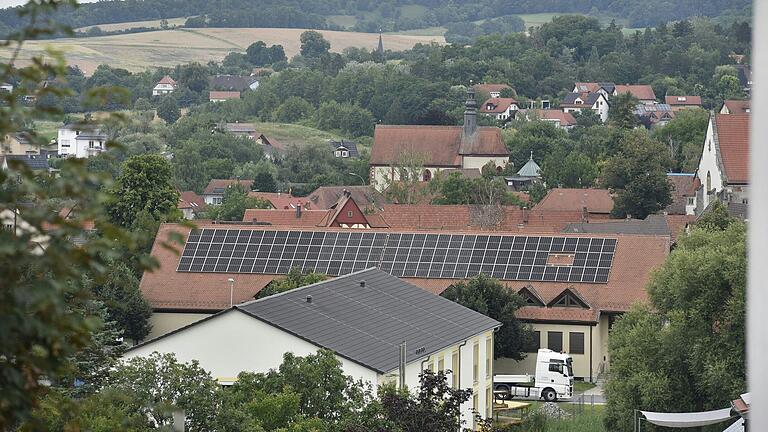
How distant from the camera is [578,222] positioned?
6844cm

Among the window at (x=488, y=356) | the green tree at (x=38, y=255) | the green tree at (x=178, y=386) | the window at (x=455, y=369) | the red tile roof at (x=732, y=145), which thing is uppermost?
the green tree at (x=38, y=255)

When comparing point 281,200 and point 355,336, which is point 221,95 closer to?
point 281,200

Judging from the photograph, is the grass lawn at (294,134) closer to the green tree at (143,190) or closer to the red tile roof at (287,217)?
the red tile roof at (287,217)

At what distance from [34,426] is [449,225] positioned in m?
63.7

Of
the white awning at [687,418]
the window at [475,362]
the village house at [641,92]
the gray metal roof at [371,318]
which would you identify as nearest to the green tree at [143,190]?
the gray metal roof at [371,318]

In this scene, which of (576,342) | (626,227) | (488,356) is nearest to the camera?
(488,356)

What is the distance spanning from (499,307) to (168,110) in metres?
125

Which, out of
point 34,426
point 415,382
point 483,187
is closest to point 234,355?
point 415,382

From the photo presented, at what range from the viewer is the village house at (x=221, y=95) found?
18212cm

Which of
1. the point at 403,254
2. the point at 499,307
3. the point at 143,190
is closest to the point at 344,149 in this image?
the point at 143,190

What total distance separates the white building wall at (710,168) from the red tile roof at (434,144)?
131ft

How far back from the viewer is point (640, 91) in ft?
538

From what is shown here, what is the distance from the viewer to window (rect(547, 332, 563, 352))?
43.8 meters

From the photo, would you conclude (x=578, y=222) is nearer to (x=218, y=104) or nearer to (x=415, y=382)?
(x=415, y=382)
